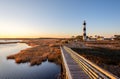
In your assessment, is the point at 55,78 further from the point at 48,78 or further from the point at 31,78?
the point at 31,78

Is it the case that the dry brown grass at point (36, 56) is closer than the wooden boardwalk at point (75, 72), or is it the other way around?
the wooden boardwalk at point (75, 72)

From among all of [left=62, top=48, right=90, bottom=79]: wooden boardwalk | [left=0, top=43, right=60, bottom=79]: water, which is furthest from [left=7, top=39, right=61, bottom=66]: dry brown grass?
[left=62, top=48, right=90, bottom=79]: wooden boardwalk

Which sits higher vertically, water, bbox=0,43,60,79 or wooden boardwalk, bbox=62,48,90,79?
wooden boardwalk, bbox=62,48,90,79

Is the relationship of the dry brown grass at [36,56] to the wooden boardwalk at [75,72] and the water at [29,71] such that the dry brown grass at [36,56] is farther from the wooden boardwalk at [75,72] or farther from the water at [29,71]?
the wooden boardwalk at [75,72]

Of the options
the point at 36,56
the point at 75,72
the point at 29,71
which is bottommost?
the point at 29,71

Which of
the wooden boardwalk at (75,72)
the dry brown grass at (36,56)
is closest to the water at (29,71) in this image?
the dry brown grass at (36,56)

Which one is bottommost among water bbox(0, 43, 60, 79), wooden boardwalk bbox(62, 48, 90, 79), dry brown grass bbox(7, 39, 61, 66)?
water bbox(0, 43, 60, 79)

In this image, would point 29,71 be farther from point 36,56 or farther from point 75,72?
point 36,56

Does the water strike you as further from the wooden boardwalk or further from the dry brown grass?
the wooden boardwalk

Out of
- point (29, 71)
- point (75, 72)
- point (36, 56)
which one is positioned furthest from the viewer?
point (36, 56)

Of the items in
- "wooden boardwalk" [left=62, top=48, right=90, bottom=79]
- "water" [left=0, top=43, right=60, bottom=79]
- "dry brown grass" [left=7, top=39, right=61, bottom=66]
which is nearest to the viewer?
"wooden boardwalk" [left=62, top=48, right=90, bottom=79]

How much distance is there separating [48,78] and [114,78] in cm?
1346

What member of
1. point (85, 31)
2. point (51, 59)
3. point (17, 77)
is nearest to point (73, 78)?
point (17, 77)

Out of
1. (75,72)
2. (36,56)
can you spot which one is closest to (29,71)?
(75,72)
